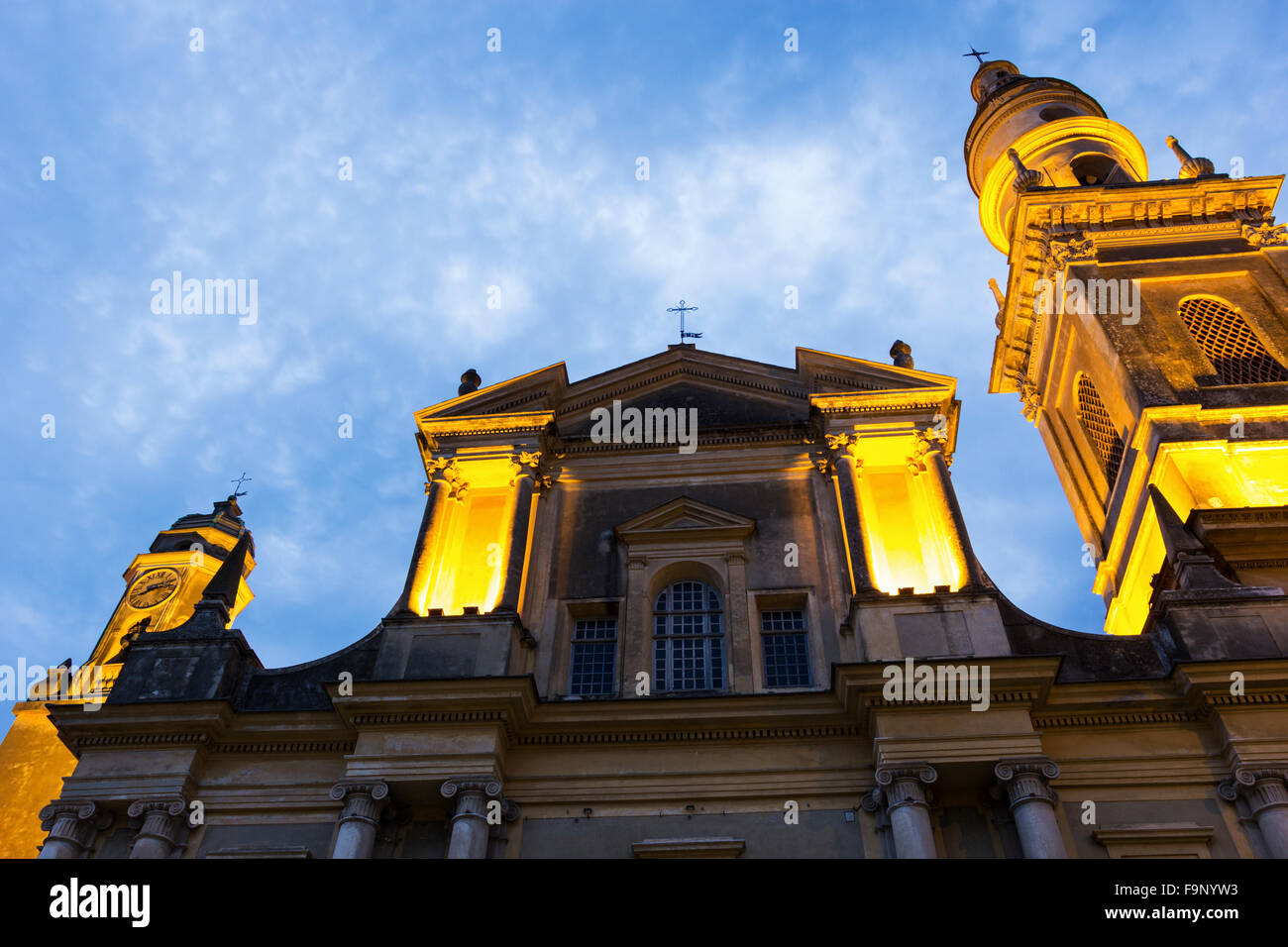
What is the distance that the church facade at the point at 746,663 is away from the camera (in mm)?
14664

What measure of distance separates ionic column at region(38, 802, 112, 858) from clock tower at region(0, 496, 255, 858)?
150 cm

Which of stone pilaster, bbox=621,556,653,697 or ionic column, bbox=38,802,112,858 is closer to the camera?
ionic column, bbox=38,802,112,858

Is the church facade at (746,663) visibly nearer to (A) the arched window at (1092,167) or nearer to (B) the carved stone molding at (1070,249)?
(B) the carved stone molding at (1070,249)

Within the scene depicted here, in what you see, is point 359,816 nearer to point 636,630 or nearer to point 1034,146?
point 636,630

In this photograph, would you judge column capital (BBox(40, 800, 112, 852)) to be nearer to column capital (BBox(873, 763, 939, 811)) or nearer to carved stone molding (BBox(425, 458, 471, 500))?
carved stone molding (BBox(425, 458, 471, 500))

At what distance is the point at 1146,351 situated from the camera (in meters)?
23.0

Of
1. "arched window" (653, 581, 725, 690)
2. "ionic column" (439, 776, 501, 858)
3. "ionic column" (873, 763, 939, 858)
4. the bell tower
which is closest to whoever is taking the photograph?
"ionic column" (873, 763, 939, 858)

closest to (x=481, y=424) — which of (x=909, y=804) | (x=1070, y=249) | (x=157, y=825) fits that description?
(x=157, y=825)

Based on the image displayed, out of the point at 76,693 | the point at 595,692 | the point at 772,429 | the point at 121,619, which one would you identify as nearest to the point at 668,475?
the point at 772,429

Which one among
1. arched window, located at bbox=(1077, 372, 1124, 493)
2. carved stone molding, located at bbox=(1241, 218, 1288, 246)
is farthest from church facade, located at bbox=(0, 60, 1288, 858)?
carved stone molding, located at bbox=(1241, 218, 1288, 246)

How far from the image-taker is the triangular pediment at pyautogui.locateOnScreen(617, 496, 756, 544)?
18984mm
